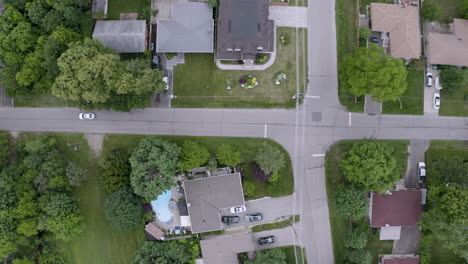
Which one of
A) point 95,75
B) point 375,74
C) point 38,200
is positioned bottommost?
point 38,200

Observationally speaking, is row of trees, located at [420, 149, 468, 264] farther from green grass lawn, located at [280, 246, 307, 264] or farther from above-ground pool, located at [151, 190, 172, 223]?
above-ground pool, located at [151, 190, 172, 223]

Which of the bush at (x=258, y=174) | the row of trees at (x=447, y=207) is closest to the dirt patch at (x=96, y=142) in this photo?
the bush at (x=258, y=174)

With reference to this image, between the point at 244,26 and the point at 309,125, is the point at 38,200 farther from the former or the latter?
the point at 309,125

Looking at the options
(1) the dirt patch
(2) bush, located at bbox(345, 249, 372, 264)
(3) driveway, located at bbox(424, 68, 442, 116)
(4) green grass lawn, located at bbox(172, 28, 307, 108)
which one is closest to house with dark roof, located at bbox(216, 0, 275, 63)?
(4) green grass lawn, located at bbox(172, 28, 307, 108)

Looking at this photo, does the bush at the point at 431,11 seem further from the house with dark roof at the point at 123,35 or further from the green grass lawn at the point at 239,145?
the house with dark roof at the point at 123,35

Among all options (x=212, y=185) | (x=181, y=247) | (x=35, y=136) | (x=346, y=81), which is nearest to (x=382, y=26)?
(x=346, y=81)

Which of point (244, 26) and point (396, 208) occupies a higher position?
point (244, 26)

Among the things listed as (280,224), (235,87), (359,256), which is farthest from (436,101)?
(235,87)
